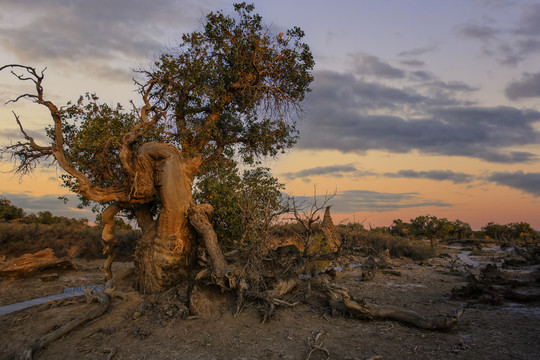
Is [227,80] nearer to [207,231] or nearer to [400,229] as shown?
[207,231]

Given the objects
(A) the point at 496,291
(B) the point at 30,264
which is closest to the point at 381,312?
(A) the point at 496,291

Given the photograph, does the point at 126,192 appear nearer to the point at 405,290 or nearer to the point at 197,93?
the point at 197,93

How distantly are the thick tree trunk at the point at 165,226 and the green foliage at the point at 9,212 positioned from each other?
85.0 ft

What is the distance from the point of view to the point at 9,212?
27.8 meters

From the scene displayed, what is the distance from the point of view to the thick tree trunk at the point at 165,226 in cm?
894

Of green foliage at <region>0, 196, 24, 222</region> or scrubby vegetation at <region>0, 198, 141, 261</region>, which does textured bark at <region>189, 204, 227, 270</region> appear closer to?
scrubby vegetation at <region>0, 198, 141, 261</region>

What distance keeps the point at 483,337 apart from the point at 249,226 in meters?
5.34

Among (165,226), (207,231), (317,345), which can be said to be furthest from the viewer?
(165,226)

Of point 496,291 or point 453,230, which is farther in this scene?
point 453,230

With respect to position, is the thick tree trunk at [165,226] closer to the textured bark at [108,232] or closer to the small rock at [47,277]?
the textured bark at [108,232]

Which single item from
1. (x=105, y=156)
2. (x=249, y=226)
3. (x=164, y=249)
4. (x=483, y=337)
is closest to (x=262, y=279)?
(x=249, y=226)

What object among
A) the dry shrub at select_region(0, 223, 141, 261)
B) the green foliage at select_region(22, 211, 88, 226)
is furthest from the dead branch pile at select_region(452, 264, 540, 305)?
the green foliage at select_region(22, 211, 88, 226)

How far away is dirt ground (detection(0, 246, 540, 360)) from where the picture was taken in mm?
5262

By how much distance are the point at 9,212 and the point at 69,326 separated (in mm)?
28189
